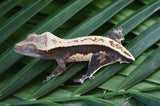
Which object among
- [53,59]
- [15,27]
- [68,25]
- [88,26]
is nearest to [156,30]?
[88,26]

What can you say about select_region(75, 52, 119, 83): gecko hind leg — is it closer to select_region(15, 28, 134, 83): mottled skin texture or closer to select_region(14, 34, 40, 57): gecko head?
select_region(15, 28, 134, 83): mottled skin texture

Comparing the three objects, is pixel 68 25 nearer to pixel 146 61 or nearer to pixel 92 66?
pixel 92 66

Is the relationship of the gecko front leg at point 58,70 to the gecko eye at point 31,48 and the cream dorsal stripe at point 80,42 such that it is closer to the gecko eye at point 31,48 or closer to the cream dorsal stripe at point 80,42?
the cream dorsal stripe at point 80,42

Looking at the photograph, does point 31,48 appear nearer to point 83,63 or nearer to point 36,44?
point 36,44

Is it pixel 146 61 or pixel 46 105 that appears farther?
pixel 146 61

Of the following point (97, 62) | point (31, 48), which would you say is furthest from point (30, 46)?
point (97, 62)

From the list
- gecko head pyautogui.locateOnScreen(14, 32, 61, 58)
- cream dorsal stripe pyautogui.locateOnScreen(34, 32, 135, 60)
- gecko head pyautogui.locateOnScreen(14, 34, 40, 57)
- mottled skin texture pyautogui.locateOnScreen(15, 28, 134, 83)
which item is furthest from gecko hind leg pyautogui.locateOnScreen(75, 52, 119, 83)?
gecko head pyautogui.locateOnScreen(14, 34, 40, 57)
